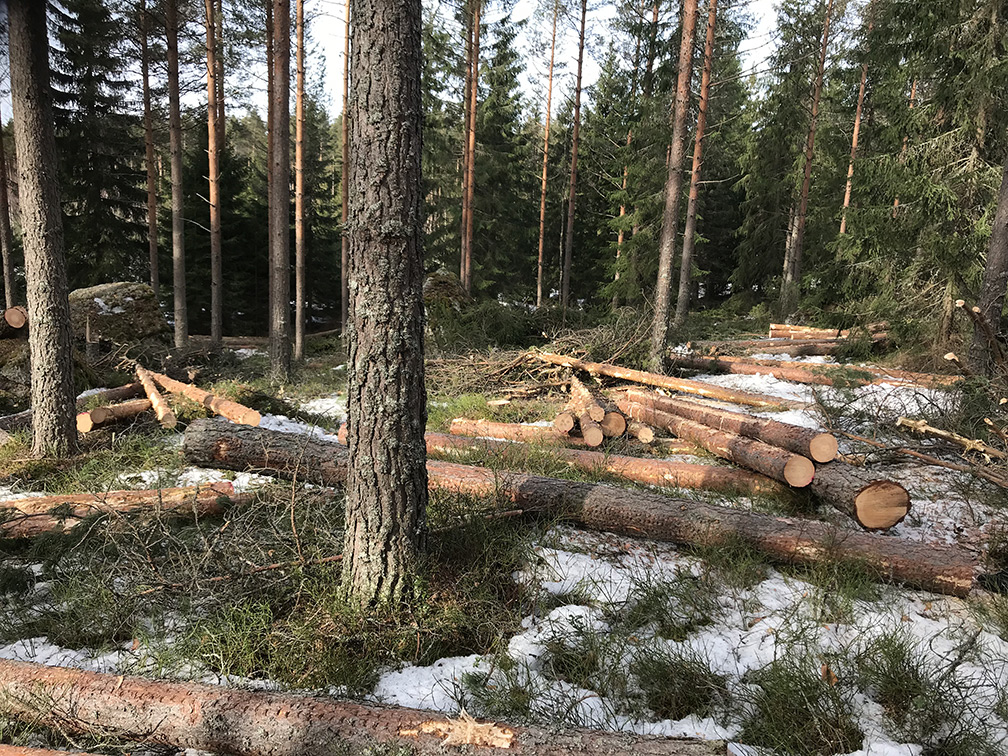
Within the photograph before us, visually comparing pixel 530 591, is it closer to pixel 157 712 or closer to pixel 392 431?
pixel 392 431

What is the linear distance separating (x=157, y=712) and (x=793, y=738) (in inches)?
112

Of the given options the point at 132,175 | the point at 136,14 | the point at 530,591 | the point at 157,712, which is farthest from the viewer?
the point at 132,175

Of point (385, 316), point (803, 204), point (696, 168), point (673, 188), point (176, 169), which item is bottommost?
point (385, 316)

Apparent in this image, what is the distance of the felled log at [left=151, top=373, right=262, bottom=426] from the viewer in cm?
747

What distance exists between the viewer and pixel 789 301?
787 inches

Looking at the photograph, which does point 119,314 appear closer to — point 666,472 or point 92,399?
point 92,399

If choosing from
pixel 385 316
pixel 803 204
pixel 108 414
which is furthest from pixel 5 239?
pixel 803 204

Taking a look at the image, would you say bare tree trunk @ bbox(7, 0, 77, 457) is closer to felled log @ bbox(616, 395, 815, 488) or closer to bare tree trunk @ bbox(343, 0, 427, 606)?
bare tree trunk @ bbox(343, 0, 427, 606)

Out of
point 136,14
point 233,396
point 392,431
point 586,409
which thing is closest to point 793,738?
point 392,431

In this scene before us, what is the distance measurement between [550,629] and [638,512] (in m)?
1.37

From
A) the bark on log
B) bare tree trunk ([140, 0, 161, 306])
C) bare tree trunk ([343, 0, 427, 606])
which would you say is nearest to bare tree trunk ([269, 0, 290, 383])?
bare tree trunk ([140, 0, 161, 306])

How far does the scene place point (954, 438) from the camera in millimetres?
5141

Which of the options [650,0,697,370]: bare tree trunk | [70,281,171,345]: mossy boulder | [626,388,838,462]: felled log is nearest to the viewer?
[626,388,838,462]: felled log

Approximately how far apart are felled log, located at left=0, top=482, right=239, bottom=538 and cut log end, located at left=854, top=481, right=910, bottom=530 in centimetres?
509
